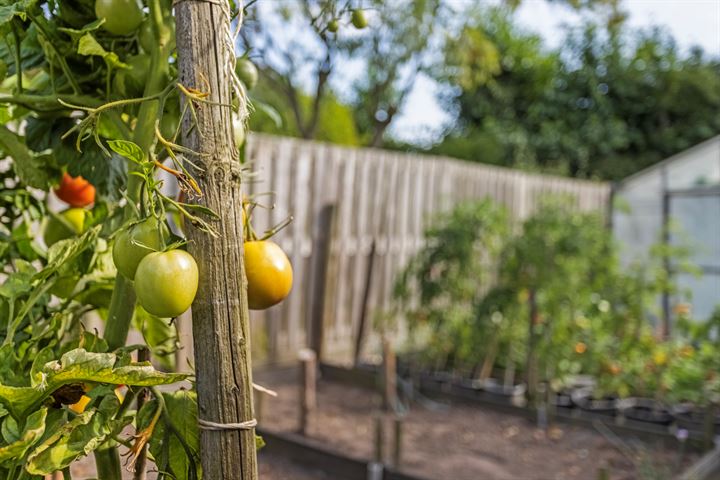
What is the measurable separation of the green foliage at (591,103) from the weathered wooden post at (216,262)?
38.5 ft

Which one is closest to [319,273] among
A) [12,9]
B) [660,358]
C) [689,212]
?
[660,358]

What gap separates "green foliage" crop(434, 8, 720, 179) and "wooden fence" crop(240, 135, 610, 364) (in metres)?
6.31

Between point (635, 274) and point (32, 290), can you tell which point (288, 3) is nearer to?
point (635, 274)

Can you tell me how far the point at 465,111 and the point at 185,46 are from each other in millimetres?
14455

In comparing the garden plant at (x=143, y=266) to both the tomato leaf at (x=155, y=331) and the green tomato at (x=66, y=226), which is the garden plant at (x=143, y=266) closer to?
the tomato leaf at (x=155, y=331)

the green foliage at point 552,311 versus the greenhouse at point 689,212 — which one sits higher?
the greenhouse at point 689,212

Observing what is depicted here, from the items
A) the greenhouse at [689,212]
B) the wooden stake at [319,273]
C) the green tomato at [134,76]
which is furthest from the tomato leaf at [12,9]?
the greenhouse at [689,212]

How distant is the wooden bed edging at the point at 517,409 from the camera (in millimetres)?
3629

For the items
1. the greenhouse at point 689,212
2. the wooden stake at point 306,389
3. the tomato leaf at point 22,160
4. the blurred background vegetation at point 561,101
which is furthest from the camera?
the blurred background vegetation at point 561,101

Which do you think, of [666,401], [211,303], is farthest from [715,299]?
[211,303]

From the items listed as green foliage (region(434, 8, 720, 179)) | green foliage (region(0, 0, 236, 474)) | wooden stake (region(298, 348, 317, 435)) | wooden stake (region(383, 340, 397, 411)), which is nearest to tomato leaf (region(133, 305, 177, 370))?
green foliage (region(0, 0, 236, 474))

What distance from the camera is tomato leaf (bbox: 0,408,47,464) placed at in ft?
2.24

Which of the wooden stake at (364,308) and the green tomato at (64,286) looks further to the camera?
the wooden stake at (364,308)

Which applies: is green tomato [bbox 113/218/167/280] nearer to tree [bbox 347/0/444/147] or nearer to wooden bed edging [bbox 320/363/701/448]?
wooden bed edging [bbox 320/363/701/448]
